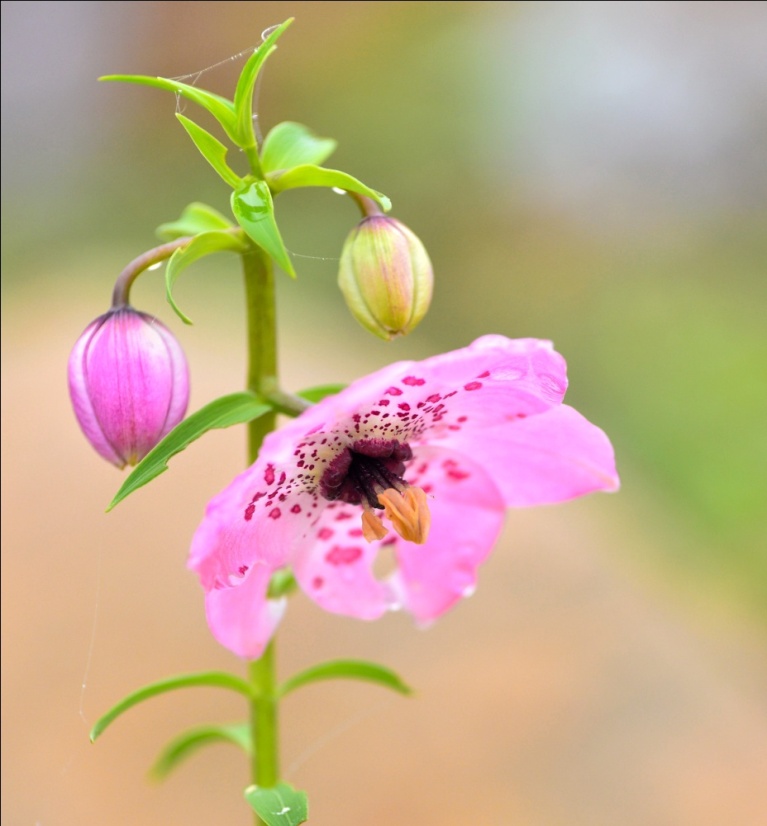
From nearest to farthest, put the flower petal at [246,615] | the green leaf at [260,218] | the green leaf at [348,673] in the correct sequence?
the green leaf at [260,218], the flower petal at [246,615], the green leaf at [348,673]

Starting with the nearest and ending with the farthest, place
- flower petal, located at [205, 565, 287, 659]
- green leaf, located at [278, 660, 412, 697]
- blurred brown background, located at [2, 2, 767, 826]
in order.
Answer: flower petal, located at [205, 565, 287, 659], green leaf, located at [278, 660, 412, 697], blurred brown background, located at [2, 2, 767, 826]

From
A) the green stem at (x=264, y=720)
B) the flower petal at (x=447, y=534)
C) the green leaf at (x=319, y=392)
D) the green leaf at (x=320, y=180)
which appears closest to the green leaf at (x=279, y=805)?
the green stem at (x=264, y=720)

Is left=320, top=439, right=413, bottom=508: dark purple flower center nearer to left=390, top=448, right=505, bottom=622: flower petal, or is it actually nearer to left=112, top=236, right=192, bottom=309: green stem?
left=390, top=448, right=505, bottom=622: flower petal

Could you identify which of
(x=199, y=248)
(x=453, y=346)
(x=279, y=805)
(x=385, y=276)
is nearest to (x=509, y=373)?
(x=385, y=276)

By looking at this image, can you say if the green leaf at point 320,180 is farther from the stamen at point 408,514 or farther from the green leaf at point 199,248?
the stamen at point 408,514

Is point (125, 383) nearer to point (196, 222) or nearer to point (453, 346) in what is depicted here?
point (196, 222)

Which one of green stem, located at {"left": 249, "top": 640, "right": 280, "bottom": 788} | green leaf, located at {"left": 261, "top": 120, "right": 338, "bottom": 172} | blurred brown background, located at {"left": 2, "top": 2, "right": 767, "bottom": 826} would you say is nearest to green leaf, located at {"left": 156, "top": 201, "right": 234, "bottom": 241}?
green leaf, located at {"left": 261, "top": 120, "right": 338, "bottom": 172}

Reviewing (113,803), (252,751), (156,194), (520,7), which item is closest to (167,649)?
(113,803)
